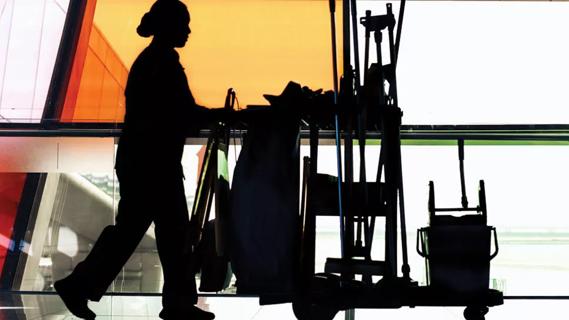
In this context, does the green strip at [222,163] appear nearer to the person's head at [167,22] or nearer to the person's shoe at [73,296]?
the person's head at [167,22]

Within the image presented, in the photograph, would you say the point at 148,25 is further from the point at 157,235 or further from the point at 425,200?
the point at 425,200

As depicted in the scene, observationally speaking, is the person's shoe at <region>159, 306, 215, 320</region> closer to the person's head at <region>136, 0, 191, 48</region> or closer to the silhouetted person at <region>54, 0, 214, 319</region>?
the silhouetted person at <region>54, 0, 214, 319</region>

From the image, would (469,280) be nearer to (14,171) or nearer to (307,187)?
(307,187)

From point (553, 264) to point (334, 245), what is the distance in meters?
1.30

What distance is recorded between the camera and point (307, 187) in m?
2.73

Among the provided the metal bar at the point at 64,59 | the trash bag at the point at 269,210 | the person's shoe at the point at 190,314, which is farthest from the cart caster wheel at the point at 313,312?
the metal bar at the point at 64,59

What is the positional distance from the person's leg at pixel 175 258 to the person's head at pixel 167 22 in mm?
548

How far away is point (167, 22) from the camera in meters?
2.89

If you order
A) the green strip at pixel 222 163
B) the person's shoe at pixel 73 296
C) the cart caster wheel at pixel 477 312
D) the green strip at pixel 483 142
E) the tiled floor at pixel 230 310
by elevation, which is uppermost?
the green strip at pixel 483 142

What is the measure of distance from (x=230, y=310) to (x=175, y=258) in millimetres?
1237

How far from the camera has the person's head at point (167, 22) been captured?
2.89m

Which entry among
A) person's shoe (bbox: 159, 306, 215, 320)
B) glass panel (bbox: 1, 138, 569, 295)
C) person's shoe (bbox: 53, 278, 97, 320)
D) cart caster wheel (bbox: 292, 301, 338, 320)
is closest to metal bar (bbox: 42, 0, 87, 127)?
glass panel (bbox: 1, 138, 569, 295)

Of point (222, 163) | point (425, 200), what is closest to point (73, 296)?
point (222, 163)

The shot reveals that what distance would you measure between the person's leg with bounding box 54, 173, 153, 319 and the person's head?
1.82ft
